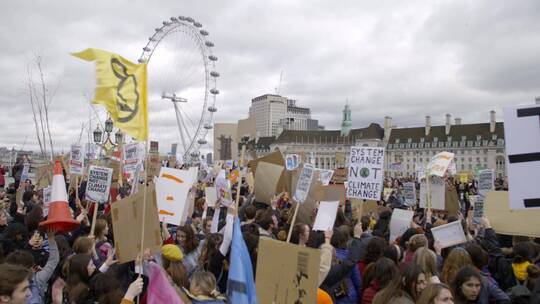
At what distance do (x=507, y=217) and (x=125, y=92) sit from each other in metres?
5.56

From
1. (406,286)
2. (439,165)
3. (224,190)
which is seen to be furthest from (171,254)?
(439,165)

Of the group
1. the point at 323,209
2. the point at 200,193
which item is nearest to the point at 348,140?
the point at 200,193

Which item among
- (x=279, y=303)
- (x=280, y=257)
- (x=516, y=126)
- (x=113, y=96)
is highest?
(x=113, y=96)

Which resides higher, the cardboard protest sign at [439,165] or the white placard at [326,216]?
the cardboard protest sign at [439,165]

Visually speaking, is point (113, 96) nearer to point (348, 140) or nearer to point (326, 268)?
point (326, 268)

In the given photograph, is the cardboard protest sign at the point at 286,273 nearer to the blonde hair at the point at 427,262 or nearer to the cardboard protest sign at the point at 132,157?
the blonde hair at the point at 427,262

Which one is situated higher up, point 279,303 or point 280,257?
point 280,257

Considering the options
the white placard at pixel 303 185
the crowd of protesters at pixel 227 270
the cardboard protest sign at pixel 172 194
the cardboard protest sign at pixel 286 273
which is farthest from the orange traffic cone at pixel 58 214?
the white placard at pixel 303 185

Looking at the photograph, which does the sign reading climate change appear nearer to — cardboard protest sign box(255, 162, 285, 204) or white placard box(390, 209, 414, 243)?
white placard box(390, 209, 414, 243)

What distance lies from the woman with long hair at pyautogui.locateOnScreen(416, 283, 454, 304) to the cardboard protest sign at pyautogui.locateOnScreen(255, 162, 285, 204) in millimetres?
7017

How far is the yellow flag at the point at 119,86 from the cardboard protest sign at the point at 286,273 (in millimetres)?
1938

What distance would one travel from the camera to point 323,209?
7625mm

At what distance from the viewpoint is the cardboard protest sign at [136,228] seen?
15.5ft

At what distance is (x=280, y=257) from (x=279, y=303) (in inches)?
14.4
